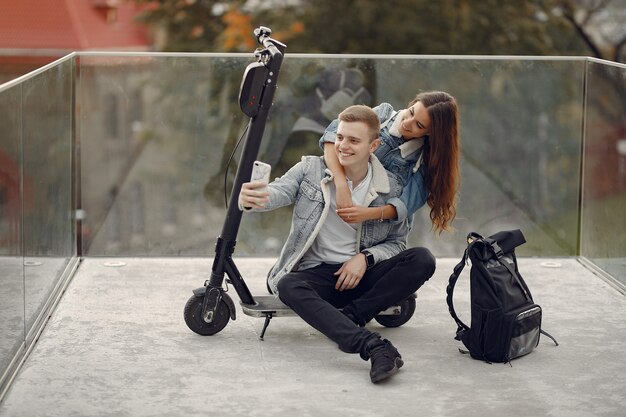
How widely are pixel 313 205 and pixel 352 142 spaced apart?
31 centimetres

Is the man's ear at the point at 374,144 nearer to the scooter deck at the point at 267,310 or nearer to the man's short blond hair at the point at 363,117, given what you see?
the man's short blond hair at the point at 363,117

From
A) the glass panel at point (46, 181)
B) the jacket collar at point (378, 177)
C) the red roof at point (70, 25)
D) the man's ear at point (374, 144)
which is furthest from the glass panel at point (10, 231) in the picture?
the red roof at point (70, 25)

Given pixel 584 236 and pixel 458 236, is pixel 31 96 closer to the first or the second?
pixel 458 236

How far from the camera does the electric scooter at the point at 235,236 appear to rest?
4770mm

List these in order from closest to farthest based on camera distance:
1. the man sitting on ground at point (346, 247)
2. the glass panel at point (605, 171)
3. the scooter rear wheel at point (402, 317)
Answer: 1. the man sitting on ground at point (346, 247)
2. the scooter rear wheel at point (402, 317)
3. the glass panel at point (605, 171)

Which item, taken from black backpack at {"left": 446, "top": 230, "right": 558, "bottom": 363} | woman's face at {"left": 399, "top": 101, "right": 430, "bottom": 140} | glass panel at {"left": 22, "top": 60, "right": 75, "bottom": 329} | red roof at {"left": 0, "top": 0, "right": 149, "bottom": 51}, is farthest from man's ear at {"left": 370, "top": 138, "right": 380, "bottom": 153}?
red roof at {"left": 0, "top": 0, "right": 149, "bottom": 51}

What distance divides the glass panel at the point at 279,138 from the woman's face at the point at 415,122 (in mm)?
1504

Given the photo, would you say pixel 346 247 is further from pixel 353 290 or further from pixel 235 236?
pixel 235 236

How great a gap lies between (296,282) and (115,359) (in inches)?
30.9

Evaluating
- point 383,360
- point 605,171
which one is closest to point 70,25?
point 605,171

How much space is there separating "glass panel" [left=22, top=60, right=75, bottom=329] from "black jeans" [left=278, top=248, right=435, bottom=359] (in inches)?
42.6

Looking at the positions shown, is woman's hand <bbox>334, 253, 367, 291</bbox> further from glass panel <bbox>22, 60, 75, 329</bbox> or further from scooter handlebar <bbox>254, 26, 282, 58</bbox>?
glass panel <bbox>22, 60, 75, 329</bbox>

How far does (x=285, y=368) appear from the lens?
15.1 feet

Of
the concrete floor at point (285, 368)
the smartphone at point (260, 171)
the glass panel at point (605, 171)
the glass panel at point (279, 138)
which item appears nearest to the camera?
the concrete floor at point (285, 368)
